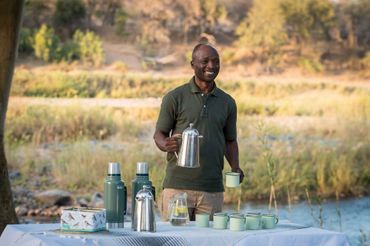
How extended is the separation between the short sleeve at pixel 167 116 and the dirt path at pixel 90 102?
5266 mm

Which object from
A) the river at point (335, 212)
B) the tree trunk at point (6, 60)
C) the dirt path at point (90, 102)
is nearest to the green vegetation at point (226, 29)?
the dirt path at point (90, 102)

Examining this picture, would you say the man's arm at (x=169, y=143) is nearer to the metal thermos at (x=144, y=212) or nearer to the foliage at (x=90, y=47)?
the metal thermos at (x=144, y=212)

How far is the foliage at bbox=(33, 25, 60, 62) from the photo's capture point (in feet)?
35.0

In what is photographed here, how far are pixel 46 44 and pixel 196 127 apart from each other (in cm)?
563

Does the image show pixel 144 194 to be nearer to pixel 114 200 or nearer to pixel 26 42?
pixel 114 200

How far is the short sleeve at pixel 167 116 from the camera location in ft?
17.4

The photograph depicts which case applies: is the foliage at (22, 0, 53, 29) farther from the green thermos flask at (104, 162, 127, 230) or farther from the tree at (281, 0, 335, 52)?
the green thermos flask at (104, 162, 127, 230)

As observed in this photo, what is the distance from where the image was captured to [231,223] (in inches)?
187

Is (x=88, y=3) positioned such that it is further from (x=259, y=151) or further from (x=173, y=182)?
(x=173, y=182)

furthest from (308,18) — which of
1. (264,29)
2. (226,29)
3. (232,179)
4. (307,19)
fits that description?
(232,179)

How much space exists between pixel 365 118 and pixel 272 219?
6.45m

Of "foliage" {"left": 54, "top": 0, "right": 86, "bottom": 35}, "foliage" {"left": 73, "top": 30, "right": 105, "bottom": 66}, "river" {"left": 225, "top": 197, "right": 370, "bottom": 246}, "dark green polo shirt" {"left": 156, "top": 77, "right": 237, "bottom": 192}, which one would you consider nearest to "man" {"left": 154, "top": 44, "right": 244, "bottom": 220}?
"dark green polo shirt" {"left": 156, "top": 77, "right": 237, "bottom": 192}

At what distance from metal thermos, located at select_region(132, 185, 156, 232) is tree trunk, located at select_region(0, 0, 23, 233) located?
2902 mm

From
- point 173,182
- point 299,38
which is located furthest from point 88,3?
point 173,182
